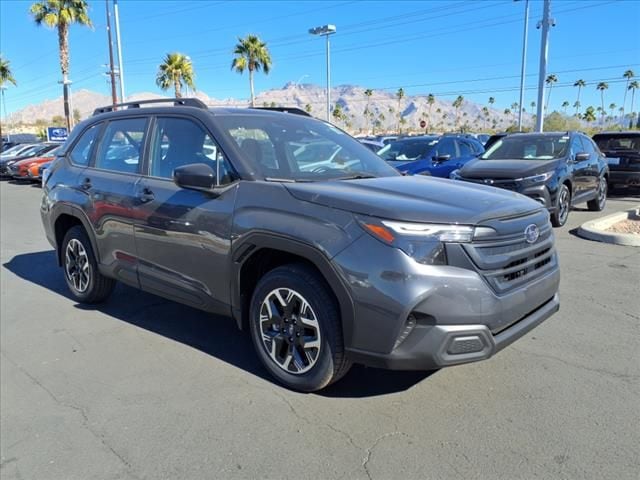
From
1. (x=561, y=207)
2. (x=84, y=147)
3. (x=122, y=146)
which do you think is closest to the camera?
(x=122, y=146)

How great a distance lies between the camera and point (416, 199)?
3129 millimetres

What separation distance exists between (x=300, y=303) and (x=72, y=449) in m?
1.51

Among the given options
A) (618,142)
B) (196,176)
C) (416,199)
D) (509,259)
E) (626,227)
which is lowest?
(626,227)

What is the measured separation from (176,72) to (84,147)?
36822 millimetres

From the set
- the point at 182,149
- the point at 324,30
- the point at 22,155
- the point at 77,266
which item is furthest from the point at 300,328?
the point at 324,30

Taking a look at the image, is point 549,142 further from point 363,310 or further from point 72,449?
point 72,449

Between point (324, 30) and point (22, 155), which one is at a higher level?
point (324, 30)

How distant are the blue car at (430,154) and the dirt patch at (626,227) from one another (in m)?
3.40

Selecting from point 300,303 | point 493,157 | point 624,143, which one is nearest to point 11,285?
point 300,303

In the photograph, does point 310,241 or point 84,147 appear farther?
point 84,147

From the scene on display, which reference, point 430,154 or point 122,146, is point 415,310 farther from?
point 430,154

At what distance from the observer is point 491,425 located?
296cm

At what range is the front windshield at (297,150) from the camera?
3.69m

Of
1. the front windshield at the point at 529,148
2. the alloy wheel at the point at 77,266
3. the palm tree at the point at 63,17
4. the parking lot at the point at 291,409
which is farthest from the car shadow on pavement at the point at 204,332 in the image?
the palm tree at the point at 63,17
